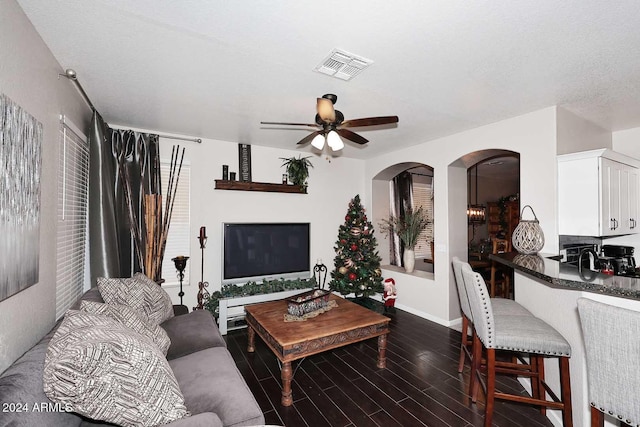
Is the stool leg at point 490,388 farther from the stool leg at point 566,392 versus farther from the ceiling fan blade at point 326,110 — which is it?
the ceiling fan blade at point 326,110

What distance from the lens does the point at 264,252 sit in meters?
4.18

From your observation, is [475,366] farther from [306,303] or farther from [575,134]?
[575,134]

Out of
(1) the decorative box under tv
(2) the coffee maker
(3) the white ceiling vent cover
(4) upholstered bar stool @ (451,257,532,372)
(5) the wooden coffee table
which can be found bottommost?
(5) the wooden coffee table

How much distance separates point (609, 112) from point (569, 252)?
1.56 metres

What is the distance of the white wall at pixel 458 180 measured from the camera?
9.61 feet

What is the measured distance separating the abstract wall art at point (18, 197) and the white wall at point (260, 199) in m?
2.25

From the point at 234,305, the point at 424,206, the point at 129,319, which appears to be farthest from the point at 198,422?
the point at 424,206

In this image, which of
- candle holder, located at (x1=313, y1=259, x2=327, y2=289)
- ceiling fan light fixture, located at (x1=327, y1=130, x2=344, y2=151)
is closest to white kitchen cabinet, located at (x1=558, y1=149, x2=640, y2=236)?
ceiling fan light fixture, located at (x1=327, y1=130, x2=344, y2=151)

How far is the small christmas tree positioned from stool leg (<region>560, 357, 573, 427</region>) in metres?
2.85

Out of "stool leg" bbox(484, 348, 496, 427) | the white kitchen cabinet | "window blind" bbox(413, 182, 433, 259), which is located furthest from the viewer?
"window blind" bbox(413, 182, 433, 259)

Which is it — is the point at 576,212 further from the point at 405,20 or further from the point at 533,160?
the point at 405,20

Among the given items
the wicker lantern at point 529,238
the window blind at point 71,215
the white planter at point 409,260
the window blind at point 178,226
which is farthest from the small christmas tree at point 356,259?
the window blind at point 71,215

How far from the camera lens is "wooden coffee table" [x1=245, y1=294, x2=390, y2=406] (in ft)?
7.55

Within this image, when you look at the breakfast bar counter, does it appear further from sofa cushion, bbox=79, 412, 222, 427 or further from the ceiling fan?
sofa cushion, bbox=79, 412, 222, 427
